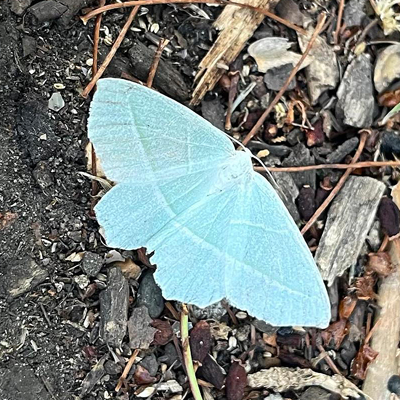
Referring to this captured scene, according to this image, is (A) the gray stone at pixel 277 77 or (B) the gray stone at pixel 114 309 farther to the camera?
(A) the gray stone at pixel 277 77

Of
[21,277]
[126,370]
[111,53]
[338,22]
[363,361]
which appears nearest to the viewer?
[21,277]

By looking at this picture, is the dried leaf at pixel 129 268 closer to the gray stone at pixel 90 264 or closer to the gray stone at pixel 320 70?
the gray stone at pixel 90 264

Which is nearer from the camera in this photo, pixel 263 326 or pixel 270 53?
pixel 263 326

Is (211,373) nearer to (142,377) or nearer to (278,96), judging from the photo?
(142,377)

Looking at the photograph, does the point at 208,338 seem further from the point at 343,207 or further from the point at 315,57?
the point at 315,57

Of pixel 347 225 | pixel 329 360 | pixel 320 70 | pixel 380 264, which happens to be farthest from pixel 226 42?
pixel 329 360

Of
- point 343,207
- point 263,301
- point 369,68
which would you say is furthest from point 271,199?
point 369,68

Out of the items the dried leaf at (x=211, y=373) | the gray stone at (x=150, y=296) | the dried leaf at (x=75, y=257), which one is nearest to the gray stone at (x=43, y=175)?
the dried leaf at (x=75, y=257)
